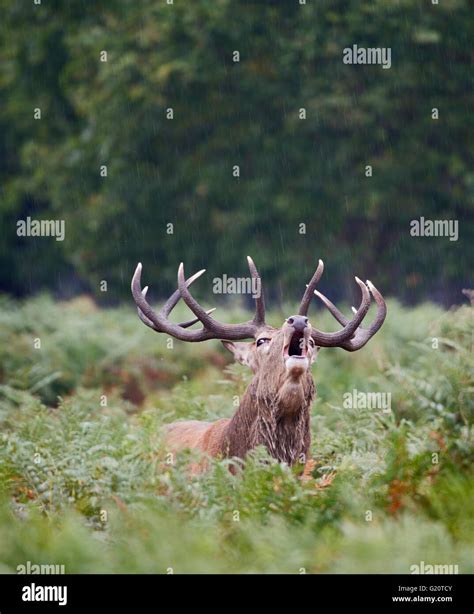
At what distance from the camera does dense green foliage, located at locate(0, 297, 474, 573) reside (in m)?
7.50

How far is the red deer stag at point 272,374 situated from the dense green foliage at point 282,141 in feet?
50.9

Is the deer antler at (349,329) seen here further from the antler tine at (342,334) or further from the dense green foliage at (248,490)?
the dense green foliage at (248,490)

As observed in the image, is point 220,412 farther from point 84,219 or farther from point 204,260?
point 84,219

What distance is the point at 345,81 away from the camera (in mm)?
27016

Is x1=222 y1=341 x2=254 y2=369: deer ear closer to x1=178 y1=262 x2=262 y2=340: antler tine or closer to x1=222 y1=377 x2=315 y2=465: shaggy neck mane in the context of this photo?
x1=178 y1=262 x2=262 y2=340: antler tine

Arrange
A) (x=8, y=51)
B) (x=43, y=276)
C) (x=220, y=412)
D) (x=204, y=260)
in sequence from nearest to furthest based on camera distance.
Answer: (x=220, y=412) < (x=204, y=260) < (x=8, y=51) < (x=43, y=276)

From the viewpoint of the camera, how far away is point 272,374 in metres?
10.4

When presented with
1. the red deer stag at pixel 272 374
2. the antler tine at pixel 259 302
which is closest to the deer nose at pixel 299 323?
the red deer stag at pixel 272 374

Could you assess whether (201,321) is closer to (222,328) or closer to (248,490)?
(222,328)

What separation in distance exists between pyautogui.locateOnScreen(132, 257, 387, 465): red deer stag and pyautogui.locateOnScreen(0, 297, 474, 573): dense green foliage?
16.1 inches

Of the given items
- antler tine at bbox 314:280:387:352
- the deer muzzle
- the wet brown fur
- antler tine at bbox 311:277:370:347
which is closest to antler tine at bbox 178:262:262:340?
the wet brown fur

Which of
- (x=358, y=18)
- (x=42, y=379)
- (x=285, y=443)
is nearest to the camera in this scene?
(x=285, y=443)

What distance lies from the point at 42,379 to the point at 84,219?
13484mm

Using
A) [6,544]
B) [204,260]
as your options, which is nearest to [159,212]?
[204,260]
